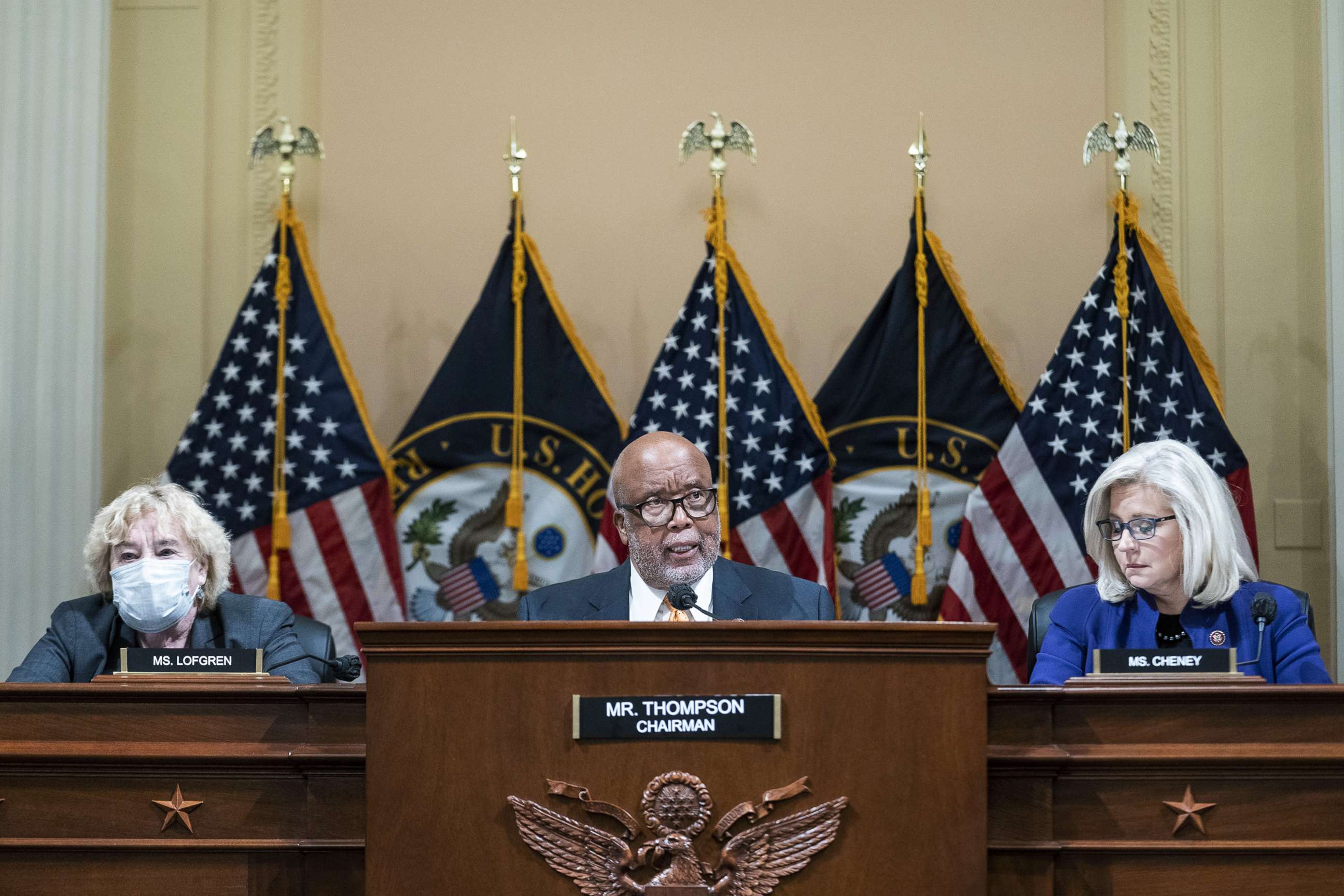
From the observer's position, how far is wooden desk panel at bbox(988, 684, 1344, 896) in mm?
2299

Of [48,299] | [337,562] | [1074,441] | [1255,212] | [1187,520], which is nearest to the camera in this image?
[1187,520]

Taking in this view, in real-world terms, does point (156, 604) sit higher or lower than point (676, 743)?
higher

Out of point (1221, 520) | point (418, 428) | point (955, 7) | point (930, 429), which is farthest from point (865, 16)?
point (1221, 520)

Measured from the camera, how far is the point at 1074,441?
478cm

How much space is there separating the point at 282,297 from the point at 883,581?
2.27 meters

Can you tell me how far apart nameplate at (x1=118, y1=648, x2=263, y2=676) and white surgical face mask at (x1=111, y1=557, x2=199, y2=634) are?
28.7 inches

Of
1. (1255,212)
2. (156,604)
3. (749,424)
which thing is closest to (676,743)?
(156,604)

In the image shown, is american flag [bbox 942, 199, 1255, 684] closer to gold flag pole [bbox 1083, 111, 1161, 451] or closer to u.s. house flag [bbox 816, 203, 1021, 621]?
gold flag pole [bbox 1083, 111, 1161, 451]

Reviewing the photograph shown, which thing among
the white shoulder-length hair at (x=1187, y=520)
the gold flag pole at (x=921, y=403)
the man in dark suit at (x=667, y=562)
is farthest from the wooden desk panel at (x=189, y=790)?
the gold flag pole at (x=921, y=403)

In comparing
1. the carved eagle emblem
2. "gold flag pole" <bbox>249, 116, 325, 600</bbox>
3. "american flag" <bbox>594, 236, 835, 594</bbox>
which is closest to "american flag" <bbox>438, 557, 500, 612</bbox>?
"american flag" <bbox>594, 236, 835, 594</bbox>

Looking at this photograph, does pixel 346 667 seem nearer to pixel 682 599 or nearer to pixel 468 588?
pixel 682 599

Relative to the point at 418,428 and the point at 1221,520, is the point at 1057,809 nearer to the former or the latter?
the point at 1221,520

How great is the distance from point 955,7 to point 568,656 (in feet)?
12.8

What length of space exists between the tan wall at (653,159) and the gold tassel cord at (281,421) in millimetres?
349
